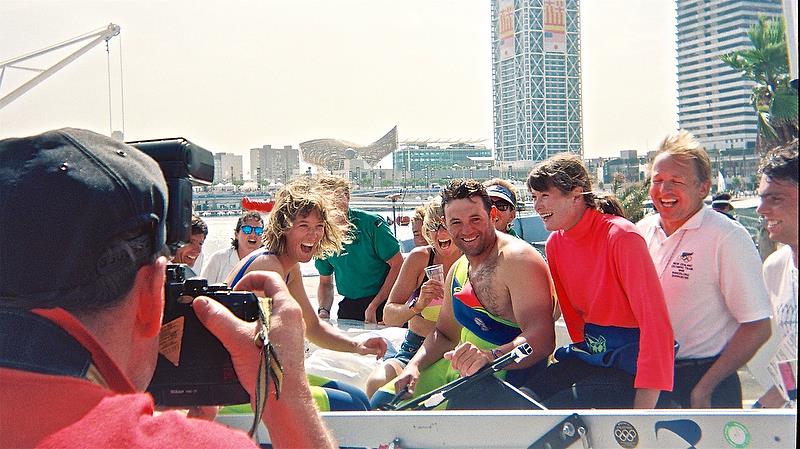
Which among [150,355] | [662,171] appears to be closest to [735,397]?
[662,171]

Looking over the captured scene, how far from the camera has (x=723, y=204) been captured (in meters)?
1.77

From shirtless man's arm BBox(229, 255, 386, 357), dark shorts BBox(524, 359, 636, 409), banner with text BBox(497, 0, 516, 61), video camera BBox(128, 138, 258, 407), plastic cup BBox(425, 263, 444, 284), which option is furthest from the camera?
plastic cup BBox(425, 263, 444, 284)

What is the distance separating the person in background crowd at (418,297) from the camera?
9.59ft

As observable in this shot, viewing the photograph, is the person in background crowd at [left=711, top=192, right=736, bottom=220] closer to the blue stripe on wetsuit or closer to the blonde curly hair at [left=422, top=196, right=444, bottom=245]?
→ the blue stripe on wetsuit

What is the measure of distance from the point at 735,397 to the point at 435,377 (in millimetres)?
1104

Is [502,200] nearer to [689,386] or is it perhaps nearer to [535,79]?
[535,79]

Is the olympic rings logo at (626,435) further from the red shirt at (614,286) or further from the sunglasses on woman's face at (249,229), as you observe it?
the sunglasses on woman's face at (249,229)

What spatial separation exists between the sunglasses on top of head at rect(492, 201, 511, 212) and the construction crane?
2.09 meters

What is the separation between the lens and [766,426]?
1473 millimetres

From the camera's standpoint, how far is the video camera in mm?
1095

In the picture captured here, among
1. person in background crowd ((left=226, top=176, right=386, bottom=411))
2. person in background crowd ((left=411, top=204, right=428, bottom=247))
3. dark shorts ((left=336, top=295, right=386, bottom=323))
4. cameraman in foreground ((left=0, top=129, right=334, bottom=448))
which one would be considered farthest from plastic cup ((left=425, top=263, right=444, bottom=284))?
cameraman in foreground ((left=0, top=129, right=334, bottom=448))

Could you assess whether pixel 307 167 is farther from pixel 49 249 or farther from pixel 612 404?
pixel 49 249

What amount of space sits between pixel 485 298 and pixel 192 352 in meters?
1.58

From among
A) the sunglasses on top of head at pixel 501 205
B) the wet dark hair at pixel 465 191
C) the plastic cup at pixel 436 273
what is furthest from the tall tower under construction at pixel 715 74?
the sunglasses on top of head at pixel 501 205
